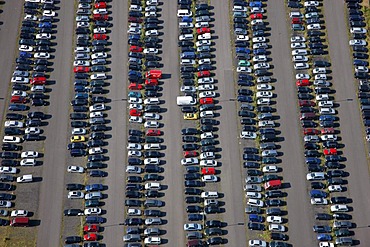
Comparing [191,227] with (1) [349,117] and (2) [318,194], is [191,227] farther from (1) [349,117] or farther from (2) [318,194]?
(1) [349,117]

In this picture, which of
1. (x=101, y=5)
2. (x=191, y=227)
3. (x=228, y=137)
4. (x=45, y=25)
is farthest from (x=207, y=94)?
(x=45, y=25)

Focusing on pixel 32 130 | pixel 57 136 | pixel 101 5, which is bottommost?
Answer: pixel 57 136

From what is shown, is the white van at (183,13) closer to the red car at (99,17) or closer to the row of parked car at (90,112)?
the row of parked car at (90,112)

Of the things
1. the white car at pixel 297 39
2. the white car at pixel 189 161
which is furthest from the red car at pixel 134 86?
the white car at pixel 297 39

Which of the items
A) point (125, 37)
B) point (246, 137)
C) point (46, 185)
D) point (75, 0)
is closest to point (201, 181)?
point (246, 137)

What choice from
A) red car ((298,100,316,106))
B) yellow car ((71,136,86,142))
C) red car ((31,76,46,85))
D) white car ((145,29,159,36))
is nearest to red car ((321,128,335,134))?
red car ((298,100,316,106))

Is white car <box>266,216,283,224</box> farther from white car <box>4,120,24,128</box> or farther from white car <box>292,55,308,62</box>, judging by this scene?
white car <box>4,120,24,128</box>
